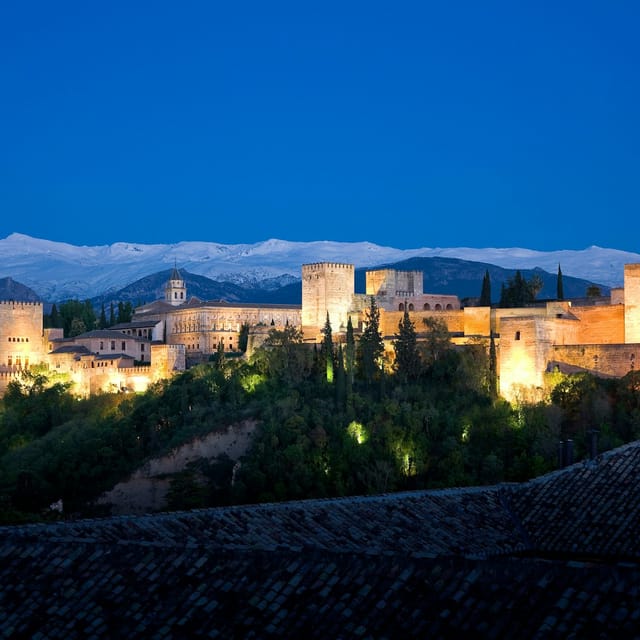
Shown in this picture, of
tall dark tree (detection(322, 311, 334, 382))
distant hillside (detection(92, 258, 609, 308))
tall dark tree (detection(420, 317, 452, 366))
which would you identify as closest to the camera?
tall dark tree (detection(420, 317, 452, 366))

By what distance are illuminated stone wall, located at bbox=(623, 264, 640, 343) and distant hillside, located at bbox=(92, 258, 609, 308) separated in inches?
4528

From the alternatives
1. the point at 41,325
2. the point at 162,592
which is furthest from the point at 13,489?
the point at 162,592

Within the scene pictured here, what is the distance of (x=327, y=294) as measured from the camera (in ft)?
199

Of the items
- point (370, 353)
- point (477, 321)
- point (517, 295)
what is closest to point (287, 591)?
point (370, 353)

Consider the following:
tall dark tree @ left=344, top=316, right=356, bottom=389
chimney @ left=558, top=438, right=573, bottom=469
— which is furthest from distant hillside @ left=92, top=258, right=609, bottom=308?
chimney @ left=558, top=438, right=573, bottom=469

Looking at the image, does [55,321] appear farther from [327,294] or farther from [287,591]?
[287,591]

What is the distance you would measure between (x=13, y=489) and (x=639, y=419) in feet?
81.5

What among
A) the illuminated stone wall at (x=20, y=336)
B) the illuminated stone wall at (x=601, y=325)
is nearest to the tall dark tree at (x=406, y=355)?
the illuminated stone wall at (x=601, y=325)

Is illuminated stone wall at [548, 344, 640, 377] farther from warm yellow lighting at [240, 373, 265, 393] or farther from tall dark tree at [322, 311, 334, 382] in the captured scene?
warm yellow lighting at [240, 373, 265, 393]

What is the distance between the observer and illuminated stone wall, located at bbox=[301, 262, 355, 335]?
198 feet

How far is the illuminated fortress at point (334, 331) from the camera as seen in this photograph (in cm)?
4406

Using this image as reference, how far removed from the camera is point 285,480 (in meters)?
43.7

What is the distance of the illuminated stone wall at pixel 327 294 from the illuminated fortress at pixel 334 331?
0.17ft

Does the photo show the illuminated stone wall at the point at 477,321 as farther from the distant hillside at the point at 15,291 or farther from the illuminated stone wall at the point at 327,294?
the distant hillside at the point at 15,291
